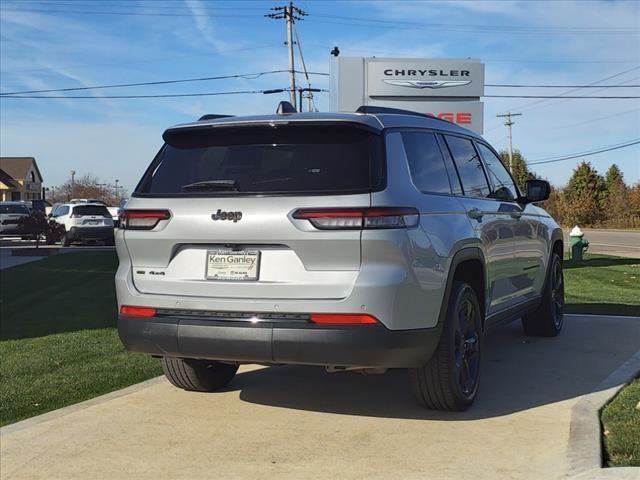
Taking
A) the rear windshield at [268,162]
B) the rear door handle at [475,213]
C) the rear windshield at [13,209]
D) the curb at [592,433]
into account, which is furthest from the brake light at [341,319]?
the rear windshield at [13,209]

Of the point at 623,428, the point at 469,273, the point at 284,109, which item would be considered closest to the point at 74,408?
the point at 284,109

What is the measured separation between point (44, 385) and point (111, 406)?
1.10 metres

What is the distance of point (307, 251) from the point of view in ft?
12.7

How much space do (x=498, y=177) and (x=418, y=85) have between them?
639 inches

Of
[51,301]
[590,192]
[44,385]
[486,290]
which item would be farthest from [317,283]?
[590,192]

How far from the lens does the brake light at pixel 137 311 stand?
4281 mm

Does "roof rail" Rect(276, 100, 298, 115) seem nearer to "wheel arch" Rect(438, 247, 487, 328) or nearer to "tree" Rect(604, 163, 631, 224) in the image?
"wheel arch" Rect(438, 247, 487, 328)

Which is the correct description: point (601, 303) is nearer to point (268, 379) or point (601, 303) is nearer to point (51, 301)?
point (268, 379)

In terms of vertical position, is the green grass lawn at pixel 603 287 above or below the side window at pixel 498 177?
below

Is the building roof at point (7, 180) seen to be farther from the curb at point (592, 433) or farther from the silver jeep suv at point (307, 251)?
the curb at point (592, 433)

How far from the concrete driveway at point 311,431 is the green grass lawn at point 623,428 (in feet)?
0.79

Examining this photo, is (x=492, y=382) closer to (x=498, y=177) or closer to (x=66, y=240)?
(x=498, y=177)

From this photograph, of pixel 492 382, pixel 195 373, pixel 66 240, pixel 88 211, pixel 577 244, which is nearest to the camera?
pixel 195 373

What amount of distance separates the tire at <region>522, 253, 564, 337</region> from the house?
2821 inches
